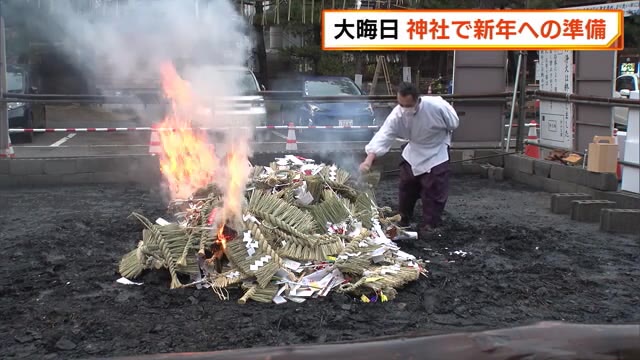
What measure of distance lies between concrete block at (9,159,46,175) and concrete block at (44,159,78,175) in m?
0.09

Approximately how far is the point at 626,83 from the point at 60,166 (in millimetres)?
12324

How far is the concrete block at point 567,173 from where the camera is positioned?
8641mm

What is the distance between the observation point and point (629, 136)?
25.8ft

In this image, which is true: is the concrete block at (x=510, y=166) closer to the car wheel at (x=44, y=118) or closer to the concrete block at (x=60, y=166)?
the concrete block at (x=60, y=166)

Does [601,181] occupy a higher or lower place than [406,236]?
higher

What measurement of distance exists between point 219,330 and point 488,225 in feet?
13.4

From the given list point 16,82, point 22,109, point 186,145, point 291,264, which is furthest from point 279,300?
point 16,82

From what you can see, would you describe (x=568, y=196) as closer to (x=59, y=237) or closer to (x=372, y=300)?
(x=372, y=300)

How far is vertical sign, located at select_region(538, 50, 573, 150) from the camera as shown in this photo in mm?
9734

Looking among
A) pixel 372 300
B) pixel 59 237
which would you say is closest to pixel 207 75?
pixel 59 237

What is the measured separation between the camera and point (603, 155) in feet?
26.6

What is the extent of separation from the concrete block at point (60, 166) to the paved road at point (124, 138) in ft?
4.19

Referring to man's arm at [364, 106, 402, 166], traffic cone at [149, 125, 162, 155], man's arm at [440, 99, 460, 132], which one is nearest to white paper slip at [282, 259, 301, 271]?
man's arm at [364, 106, 402, 166]

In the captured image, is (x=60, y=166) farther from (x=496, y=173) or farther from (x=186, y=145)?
(x=496, y=173)
